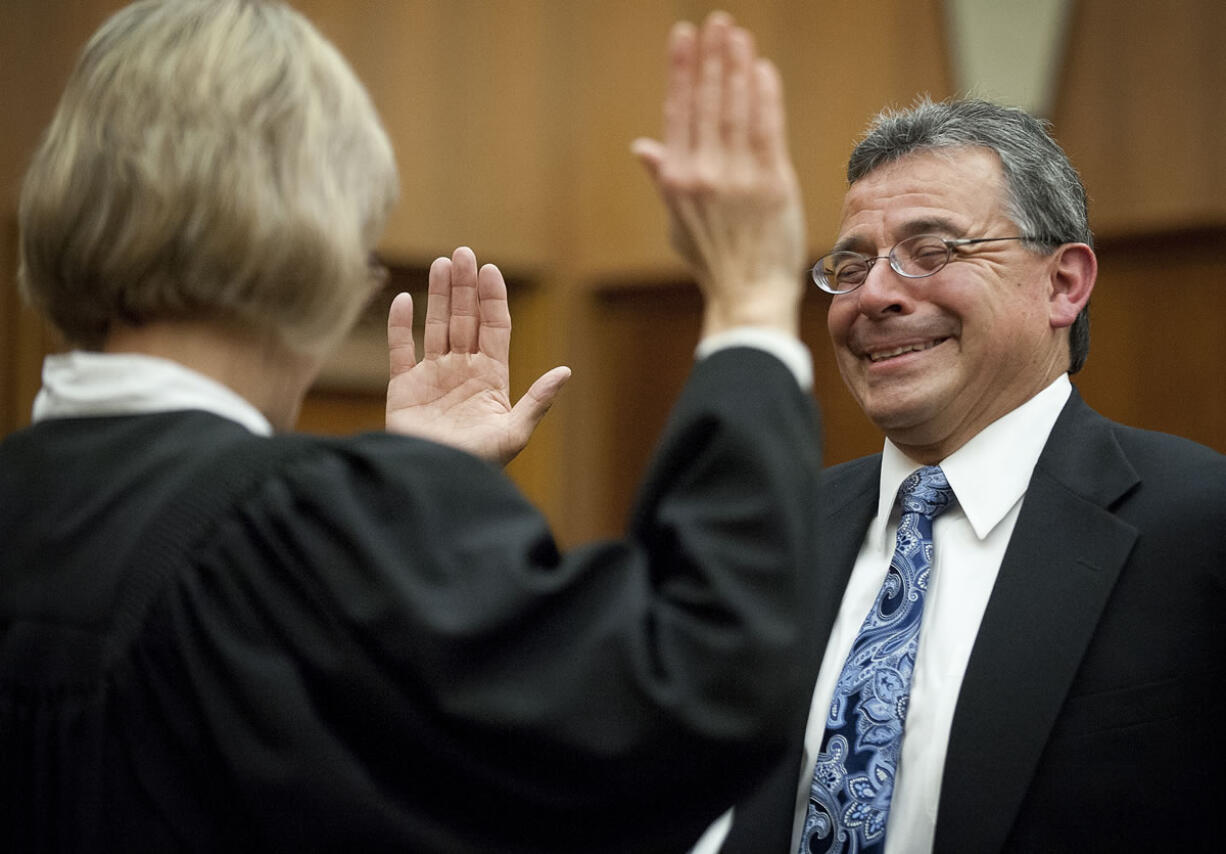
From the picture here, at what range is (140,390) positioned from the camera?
1.11 meters

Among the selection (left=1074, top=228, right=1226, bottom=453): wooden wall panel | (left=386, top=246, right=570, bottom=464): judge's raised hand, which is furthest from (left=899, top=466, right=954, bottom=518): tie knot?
(left=1074, top=228, right=1226, bottom=453): wooden wall panel

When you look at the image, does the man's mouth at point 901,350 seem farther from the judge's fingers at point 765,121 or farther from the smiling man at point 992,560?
the judge's fingers at point 765,121

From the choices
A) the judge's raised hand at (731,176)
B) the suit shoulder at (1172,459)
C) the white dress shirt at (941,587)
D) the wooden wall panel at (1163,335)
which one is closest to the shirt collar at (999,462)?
the white dress shirt at (941,587)

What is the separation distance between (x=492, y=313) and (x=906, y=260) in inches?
29.2

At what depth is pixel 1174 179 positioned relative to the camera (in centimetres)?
396

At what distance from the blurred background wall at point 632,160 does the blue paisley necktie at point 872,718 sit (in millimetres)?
2402

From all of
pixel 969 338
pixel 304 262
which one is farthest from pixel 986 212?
pixel 304 262

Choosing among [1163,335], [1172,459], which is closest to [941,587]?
[1172,459]

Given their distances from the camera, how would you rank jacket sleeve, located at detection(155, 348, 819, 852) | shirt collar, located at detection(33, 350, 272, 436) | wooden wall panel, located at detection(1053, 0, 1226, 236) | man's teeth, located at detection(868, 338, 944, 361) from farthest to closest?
wooden wall panel, located at detection(1053, 0, 1226, 236)
man's teeth, located at detection(868, 338, 944, 361)
shirt collar, located at detection(33, 350, 272, 436)
jacket sleeve, located at detection(155, 348, 819, 852)

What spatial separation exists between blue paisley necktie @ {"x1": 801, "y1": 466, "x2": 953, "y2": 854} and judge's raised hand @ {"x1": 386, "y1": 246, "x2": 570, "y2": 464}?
0.60 metres

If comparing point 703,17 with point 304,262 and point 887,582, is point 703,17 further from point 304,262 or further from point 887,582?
point 304,262

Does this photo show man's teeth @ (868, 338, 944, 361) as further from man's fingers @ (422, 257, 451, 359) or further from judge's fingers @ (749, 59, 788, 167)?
judge's fingers @ (749, 59, 788, 167)

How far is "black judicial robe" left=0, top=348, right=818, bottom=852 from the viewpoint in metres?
0.98

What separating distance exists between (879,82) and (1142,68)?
3.02 ft
